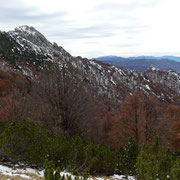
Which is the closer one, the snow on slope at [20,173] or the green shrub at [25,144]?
the snow on slope at [20,173]

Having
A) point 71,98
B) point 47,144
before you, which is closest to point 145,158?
point 47,144

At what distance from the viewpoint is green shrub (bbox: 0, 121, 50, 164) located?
7809mm

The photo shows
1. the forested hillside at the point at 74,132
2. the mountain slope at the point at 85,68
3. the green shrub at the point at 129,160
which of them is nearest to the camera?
the forested hillside at the point at 74,132

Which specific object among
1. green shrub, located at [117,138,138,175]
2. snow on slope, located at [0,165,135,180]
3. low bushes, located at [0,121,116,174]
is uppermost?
low bushes, located at [0,121,116,174]

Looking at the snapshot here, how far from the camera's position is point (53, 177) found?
4.19 meters

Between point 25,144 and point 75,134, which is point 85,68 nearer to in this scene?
point 75,134

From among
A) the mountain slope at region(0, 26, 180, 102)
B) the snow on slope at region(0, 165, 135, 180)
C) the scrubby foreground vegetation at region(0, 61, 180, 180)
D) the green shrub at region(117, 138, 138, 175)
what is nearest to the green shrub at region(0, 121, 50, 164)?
the scrubby foreground vegetation at region(0, 61, 180, 180)

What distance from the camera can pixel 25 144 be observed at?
8.23 meters

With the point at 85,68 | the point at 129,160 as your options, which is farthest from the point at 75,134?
the point at 85,68

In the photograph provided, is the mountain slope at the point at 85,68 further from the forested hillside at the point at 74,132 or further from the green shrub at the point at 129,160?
the green shrub at the point at 129,160

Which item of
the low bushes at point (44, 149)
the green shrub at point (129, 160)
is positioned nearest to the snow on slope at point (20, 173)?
the low bushes at point (44, 149)

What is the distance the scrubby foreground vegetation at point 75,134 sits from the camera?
6.94 metres

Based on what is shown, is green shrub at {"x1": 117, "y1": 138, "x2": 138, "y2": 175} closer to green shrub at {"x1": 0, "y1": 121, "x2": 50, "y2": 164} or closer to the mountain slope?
green shrub at {"x1": 0, "y1": 121, "x2": 50, "y2": 164}

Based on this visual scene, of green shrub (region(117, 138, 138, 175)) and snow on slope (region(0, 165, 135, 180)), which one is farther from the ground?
snow on slope (region(0, 165, 135, 180))
